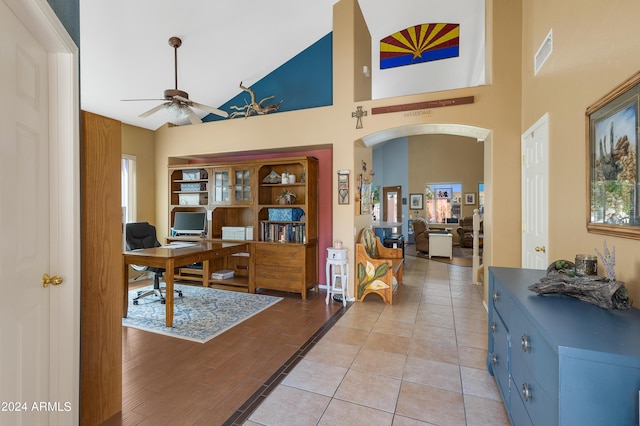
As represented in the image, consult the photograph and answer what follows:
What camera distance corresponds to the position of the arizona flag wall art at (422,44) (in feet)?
17.5

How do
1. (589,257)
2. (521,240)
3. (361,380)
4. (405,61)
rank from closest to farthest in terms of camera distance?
(589,257)
(361,380)
(521,240)
(405,61)

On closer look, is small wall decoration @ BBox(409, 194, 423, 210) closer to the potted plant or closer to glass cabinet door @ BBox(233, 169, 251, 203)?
the potted plant

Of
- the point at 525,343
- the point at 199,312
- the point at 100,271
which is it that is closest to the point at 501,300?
the point at 525,343

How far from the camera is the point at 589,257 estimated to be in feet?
5.23

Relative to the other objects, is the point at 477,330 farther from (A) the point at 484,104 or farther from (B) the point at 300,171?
(B) the point at 300,171

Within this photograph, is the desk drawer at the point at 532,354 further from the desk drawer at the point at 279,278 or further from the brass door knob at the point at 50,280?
the desk drawer at the point at 279,278

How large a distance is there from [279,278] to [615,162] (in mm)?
3940

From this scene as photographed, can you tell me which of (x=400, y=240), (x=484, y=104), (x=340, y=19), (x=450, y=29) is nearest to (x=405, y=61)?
(x=450, y=29)

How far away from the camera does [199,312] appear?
147 inches

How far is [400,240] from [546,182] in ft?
14.6

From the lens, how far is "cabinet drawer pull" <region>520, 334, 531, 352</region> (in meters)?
1.33

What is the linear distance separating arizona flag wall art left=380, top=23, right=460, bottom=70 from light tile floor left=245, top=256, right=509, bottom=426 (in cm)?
459

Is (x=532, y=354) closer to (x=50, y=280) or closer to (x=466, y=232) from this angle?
(x=50, y=280)

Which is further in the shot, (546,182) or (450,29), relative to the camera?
(450,29)
